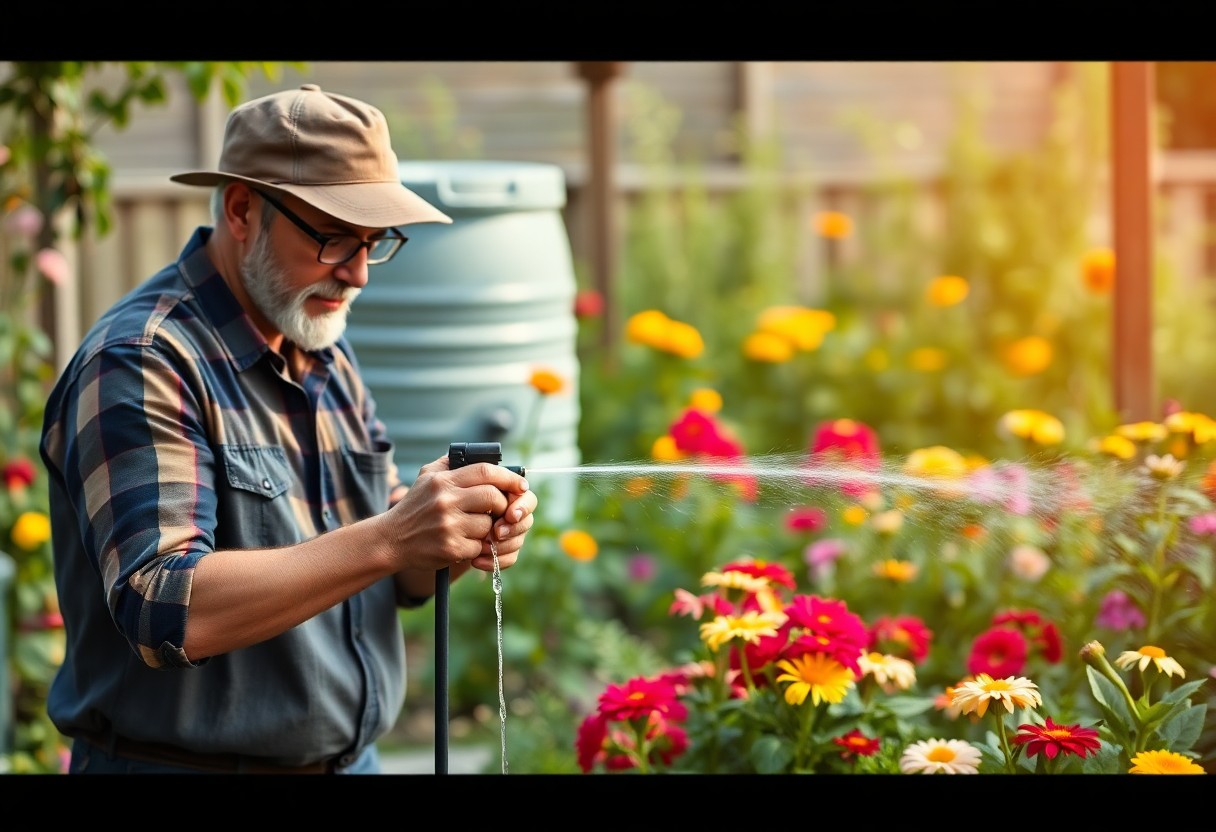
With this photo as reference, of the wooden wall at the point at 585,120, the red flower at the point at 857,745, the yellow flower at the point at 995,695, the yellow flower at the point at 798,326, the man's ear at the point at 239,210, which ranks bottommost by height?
the red flower at the point at 857,745

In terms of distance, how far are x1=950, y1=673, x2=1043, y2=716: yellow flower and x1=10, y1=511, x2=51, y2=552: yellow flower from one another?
7.62 feet

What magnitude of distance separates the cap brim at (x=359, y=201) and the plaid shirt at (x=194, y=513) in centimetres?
19

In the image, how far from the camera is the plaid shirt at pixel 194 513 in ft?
5.76

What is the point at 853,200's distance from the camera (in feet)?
20.5

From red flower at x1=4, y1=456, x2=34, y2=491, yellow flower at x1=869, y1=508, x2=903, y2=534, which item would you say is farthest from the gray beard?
red flower at x1=4, y1=456, x2=34, y2=491

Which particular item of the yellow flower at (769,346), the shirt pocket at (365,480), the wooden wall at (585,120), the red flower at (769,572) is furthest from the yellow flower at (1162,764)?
the wooden wall at (585,120)

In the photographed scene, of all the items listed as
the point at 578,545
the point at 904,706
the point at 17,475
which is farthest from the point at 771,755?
the point at 17,475

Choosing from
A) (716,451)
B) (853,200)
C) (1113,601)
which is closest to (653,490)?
(716,451)

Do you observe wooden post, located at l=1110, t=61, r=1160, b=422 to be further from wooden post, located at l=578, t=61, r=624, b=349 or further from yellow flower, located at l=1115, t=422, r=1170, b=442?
wooden post, located at l=578, t=61, r=624, b=349

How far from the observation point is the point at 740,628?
80.3 inches

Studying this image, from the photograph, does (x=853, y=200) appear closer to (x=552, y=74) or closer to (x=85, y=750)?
(x=552, y=74)

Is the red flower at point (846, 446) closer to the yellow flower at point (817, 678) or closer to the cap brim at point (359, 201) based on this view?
the yellow flower at point (817, 678)

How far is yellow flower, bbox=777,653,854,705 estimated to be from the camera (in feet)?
6.43

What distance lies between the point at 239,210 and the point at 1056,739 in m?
1.31
